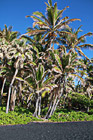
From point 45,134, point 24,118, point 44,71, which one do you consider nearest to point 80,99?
point 44,71

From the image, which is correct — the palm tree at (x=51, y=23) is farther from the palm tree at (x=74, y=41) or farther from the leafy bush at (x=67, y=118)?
the leafy bush at (x=67, y=118)

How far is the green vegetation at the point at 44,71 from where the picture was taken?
48.2 ft

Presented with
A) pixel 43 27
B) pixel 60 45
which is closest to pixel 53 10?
pixel 43 27

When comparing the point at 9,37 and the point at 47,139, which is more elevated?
the point at 9,37

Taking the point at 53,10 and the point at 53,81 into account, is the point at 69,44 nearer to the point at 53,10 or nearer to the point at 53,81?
the point at 53,10

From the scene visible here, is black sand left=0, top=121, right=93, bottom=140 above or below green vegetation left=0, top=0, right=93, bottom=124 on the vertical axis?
below

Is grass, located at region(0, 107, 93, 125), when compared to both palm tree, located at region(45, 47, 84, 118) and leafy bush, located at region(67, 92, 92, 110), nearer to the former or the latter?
palm tree, located at region(45, 47, 84, 118)

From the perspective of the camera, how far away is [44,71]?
19359 millimetres

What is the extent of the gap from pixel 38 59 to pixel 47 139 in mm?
13200

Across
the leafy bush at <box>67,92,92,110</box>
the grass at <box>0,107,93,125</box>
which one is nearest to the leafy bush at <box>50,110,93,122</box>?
the grass at <box>0,107,93,125</box>

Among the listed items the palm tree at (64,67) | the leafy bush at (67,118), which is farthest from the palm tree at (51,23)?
the leafy bush at (67,118)

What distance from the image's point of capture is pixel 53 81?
14.9 meters

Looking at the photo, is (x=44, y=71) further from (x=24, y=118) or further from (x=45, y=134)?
(x=45, y=134)

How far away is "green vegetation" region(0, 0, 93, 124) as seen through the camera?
1470cm
